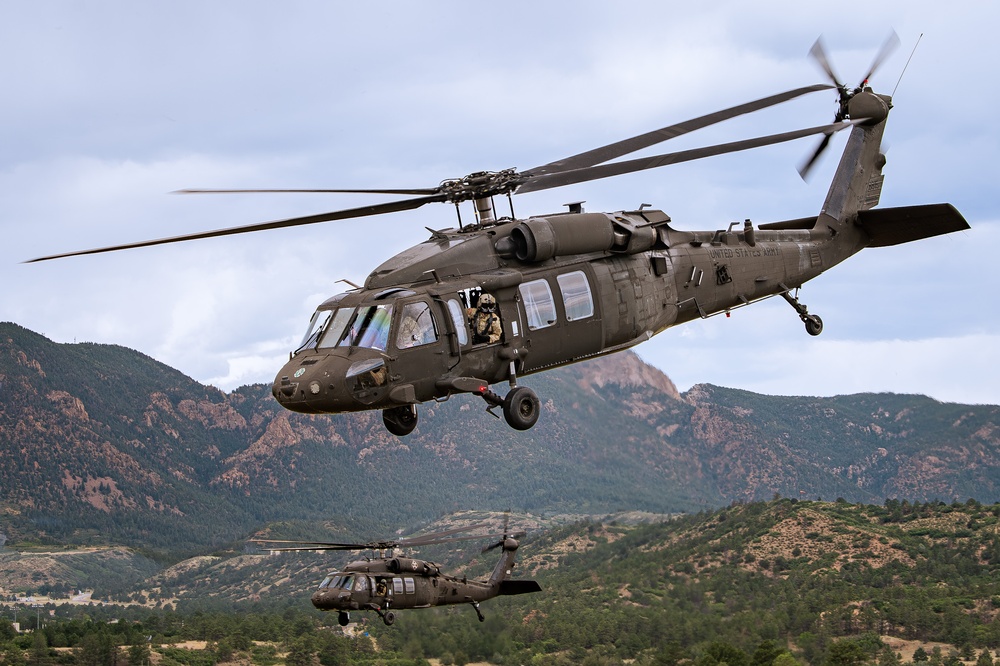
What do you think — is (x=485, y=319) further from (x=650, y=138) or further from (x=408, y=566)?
(x=408, y=566)

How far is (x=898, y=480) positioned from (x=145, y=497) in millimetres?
111179

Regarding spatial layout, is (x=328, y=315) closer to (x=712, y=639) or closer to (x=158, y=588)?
(x=712, y=639)

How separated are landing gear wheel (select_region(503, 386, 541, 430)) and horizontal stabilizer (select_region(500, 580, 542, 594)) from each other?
14.0m

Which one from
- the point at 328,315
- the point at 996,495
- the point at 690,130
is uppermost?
the point at 690,130

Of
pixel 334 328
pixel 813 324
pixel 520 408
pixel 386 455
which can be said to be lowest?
pixel 520 408

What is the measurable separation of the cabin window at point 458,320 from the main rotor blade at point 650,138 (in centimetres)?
305

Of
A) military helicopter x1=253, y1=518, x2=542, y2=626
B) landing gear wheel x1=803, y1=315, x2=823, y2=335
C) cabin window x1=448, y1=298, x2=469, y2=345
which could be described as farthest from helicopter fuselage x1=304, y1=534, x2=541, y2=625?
cabin window x1=448, y1=298, x2=469, y2=345

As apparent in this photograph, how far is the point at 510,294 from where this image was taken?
23.3m

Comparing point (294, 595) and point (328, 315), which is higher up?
point (328, 315)

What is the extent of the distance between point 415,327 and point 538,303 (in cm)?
280

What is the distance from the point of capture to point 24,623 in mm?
87062

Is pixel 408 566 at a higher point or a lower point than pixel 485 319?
lower

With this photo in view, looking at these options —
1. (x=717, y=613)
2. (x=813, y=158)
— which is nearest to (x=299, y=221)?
(x=813, y=158)

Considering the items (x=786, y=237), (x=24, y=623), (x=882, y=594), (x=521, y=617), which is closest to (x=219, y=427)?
(x=24, y=623)
